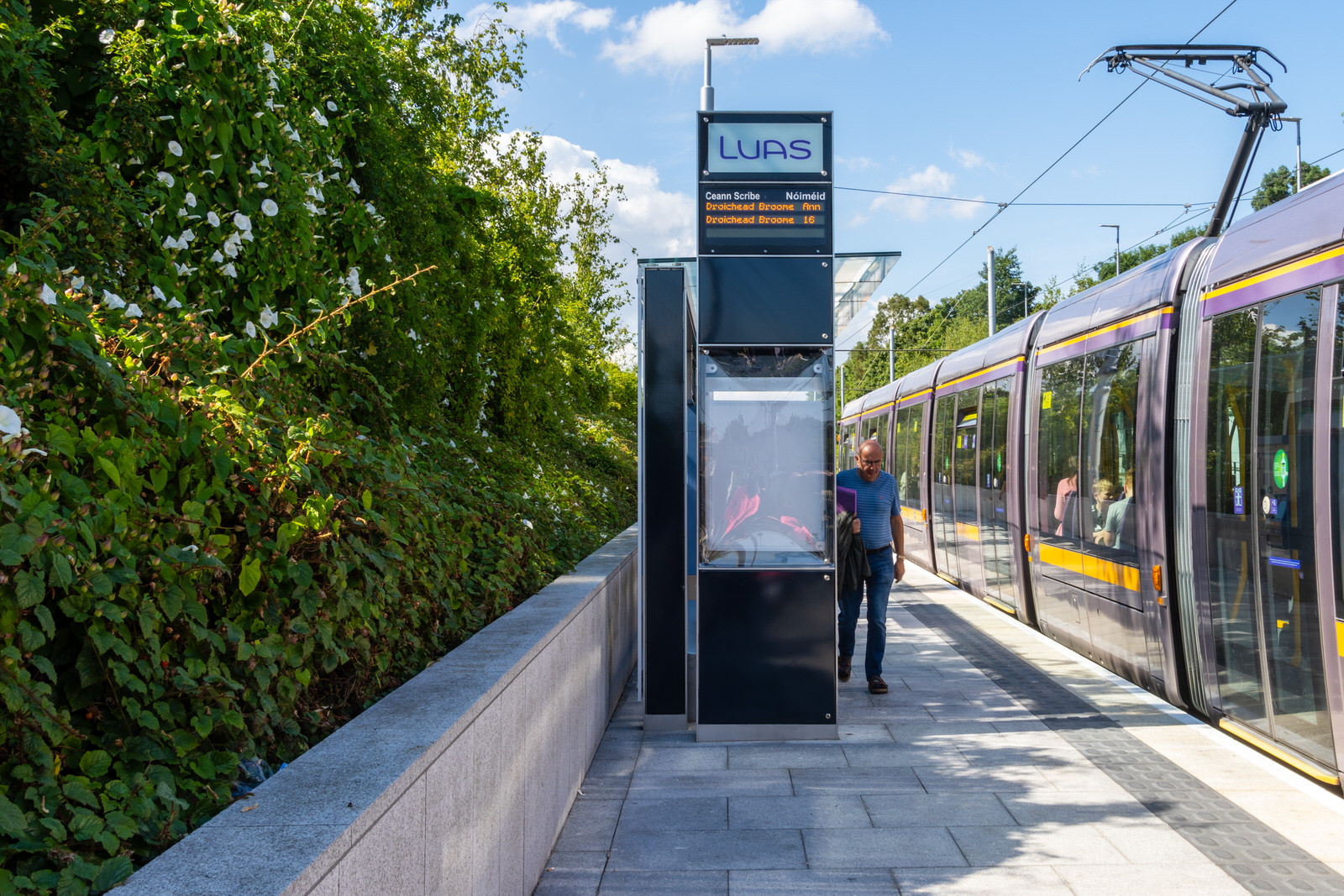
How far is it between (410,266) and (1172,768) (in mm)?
5226

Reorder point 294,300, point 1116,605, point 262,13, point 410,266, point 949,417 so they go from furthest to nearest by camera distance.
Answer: point 949,417, point 1116,605, point 410,266, point 294,300, point 262,13

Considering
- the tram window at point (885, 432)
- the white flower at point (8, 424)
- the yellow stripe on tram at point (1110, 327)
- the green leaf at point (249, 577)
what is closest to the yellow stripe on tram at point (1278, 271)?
the yellow stripe on tram at point (1110, 327)

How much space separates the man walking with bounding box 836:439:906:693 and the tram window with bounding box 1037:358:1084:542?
1.79 metres

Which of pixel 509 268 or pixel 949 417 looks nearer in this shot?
pixel 509 268

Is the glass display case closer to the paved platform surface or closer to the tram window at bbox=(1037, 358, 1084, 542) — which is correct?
the paved platform surface

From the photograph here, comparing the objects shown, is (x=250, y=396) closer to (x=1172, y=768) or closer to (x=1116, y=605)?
(x=1172, y=768)

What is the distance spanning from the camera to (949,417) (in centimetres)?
1378

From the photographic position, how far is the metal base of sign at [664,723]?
6.43 m

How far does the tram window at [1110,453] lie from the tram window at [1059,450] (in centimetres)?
22

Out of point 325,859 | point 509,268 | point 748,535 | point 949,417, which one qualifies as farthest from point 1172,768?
point 949,417

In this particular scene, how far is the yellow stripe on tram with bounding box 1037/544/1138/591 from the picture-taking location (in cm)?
707

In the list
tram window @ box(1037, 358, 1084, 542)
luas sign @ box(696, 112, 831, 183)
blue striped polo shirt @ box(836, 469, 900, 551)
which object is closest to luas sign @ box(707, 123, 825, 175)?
luas sign @ box(696, 112, 831, 183)

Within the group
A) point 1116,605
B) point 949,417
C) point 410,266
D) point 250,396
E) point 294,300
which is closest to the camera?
point 250,396

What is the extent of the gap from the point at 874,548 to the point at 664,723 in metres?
2.18
